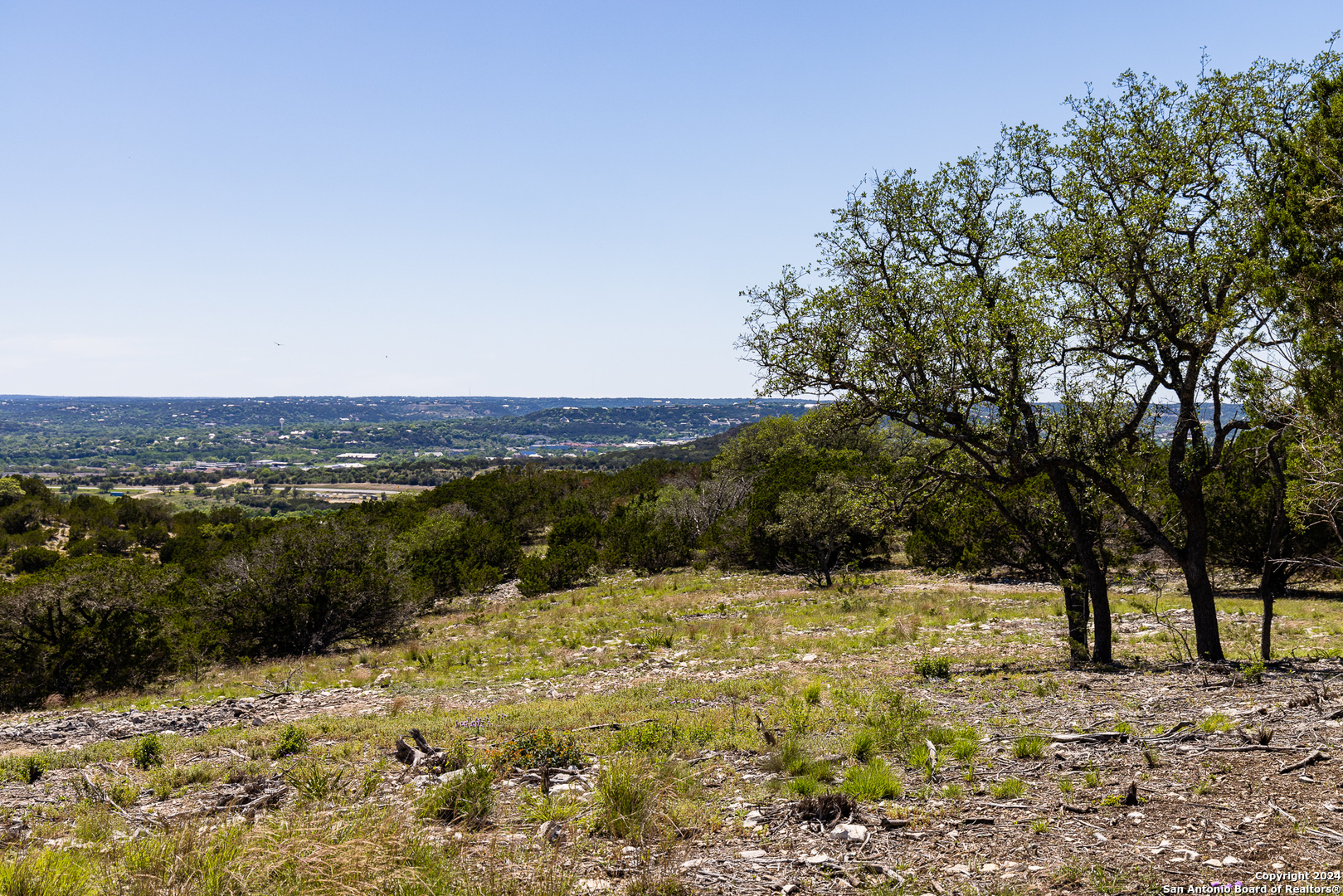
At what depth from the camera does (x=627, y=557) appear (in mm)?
45469

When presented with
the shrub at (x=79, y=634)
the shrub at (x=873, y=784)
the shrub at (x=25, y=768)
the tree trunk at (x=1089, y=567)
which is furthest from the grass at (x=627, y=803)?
the shrub at (x=79, y=634)

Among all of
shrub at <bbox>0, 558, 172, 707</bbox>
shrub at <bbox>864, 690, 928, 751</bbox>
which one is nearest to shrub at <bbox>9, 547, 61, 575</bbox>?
shrub at <bbox>0, 558, 172, 707</bbox>

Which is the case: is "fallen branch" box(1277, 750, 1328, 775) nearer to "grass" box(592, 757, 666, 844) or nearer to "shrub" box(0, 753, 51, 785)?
"grass" box(592, 757, 666, 844)

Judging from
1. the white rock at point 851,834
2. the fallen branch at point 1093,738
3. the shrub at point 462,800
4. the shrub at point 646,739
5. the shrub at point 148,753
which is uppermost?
the fallen branch at point 1093,738

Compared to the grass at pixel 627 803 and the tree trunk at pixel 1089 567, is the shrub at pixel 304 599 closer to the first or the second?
the grass at pixel 627 803

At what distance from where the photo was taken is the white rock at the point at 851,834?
20.1 ft

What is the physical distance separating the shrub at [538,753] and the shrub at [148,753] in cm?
567

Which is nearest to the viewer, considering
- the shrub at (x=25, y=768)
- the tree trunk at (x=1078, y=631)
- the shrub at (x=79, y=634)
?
the shrub at (x=25, y=768)

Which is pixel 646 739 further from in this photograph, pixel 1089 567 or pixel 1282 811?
pixel 1089 567

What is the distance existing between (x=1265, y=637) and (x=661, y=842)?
40.2ft

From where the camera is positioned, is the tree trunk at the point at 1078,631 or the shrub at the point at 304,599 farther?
the shrub at the point at 304,599

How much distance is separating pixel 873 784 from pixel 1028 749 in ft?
6.95

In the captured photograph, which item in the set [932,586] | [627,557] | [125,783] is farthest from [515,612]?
[125,783]

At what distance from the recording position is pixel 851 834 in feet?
20.4
